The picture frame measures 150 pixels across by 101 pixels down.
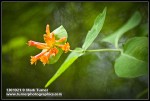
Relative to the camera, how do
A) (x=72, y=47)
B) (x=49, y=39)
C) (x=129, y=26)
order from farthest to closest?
(x=72, y=47), (x=129, y=26), (x=49, y=39)

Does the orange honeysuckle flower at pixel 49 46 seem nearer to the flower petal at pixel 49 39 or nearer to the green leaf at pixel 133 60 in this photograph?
the flower petal at pixel 49 39

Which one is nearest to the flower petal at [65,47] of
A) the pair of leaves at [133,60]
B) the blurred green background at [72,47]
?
the pair of leaves at [133,60]

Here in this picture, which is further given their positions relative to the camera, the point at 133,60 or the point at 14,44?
the point at 14,44

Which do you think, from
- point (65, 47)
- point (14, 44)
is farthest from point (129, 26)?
point (14, 44)

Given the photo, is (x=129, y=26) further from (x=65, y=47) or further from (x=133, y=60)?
(x=65, y=47)

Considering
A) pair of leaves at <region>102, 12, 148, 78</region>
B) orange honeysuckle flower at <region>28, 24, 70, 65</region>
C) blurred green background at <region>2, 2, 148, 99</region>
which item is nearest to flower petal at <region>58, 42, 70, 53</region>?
orange honeysuckle flower at <region>28, 24, 70, 65</region>

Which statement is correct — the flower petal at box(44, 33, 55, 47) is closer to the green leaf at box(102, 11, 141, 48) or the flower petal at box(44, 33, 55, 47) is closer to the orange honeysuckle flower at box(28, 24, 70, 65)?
the orange honeysuckle flower at box(28, 24, 70, 65)

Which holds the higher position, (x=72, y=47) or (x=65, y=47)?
(x=72, y=47)

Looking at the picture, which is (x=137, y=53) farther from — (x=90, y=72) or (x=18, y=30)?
(x=18, y=30)
